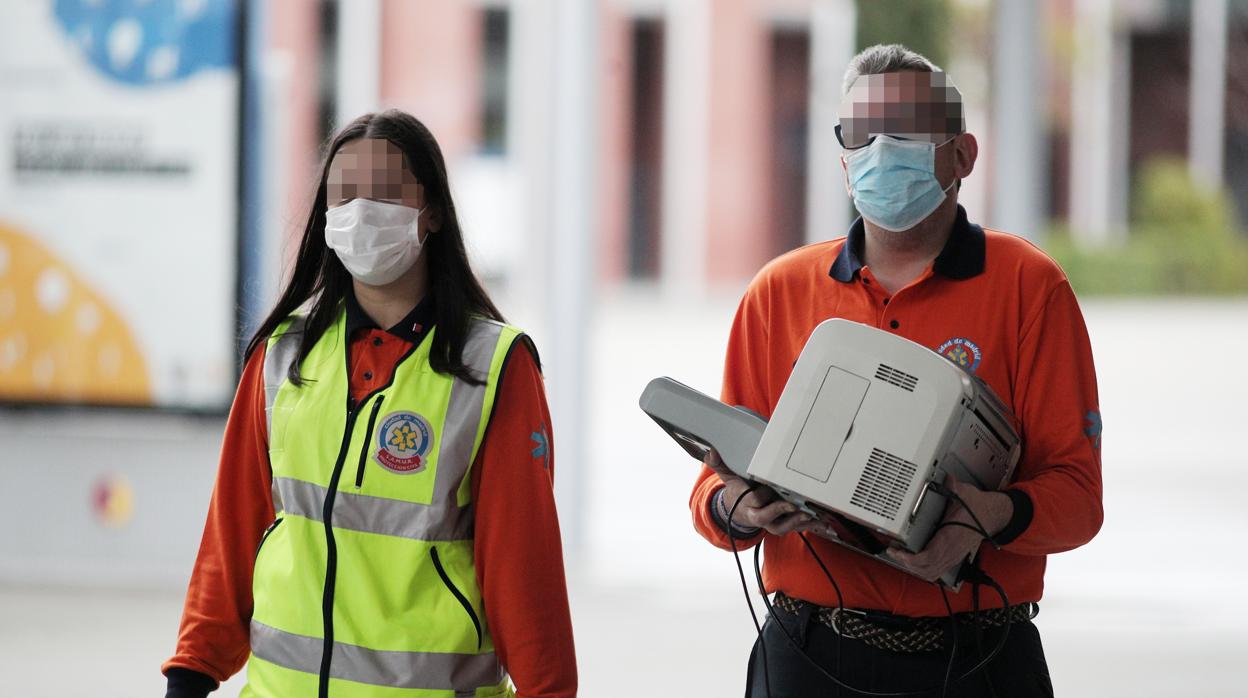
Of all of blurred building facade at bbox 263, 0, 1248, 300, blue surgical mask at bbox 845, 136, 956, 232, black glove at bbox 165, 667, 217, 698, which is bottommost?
black glove at bbox 165, 667, 217, 698

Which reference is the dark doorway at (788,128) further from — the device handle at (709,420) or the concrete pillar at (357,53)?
the device handle at (709,420)

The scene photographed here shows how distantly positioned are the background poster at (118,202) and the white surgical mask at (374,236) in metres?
3.61

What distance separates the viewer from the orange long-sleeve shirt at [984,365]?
5.46ft

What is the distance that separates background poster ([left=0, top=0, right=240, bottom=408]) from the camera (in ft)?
17.1

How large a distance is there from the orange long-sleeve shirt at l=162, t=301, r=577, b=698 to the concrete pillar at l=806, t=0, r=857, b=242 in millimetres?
5567

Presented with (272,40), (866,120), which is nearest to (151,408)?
(272,40)

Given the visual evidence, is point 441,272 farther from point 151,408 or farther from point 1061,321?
point 151,408

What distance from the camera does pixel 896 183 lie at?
1738 mm

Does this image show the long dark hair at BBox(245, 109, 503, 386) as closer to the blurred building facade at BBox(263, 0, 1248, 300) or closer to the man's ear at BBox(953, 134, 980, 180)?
the man's ear at BBox(953, 134, 980, 180)

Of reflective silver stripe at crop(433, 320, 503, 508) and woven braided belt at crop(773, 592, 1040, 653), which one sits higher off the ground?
reflective silver stripe at crop(433, 320, 503, 508)

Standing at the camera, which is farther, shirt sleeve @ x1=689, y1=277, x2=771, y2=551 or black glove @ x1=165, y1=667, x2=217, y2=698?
shirt sleeve @ x1=689, y1=277, x2=771, y2=551

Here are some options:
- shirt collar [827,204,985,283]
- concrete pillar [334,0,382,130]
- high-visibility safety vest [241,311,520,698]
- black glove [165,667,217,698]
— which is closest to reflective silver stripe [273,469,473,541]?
high-visibility safety vest [241,311,520,698]

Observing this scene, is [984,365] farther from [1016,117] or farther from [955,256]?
[1016,117]

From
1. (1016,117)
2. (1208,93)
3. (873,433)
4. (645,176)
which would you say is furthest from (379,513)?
(1208,93)
